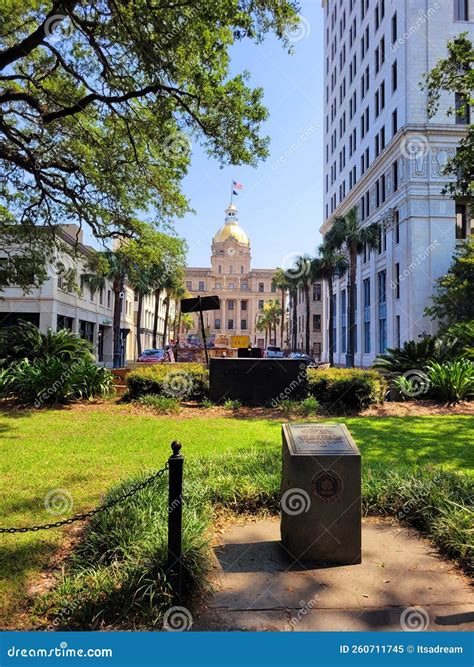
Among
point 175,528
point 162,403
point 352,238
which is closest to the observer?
point 175,528

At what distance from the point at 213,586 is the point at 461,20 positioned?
153 feet

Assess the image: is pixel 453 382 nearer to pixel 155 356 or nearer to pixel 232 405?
pixel 232 405

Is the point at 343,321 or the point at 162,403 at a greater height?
the point at 343,321

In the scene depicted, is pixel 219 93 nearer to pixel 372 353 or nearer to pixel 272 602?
pixel 272 602

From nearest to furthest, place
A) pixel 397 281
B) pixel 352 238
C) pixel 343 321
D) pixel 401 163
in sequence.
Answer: pixel 401 163 < pixel 397 281 < pixel 352 238 < pixel 343 321

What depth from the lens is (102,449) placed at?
7801 millimetres

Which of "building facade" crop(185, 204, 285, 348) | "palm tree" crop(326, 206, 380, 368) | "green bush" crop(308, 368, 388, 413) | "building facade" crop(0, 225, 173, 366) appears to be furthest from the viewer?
"building facade" crop(185, 204, 285, 348)

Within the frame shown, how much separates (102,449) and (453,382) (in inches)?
390

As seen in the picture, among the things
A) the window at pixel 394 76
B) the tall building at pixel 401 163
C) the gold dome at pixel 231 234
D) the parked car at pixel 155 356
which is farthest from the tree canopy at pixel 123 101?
the gold dome at pixel 231 234

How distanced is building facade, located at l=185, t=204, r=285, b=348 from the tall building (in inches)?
3272

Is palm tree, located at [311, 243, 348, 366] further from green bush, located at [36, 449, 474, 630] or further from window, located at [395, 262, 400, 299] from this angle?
green bush, located at [36, 449, 474, 630]

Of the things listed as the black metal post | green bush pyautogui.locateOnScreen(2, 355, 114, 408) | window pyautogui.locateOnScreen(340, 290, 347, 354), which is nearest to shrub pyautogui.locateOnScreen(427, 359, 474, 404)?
green bush pyautogui.locateOnScreen(2, 355, 114, 408)

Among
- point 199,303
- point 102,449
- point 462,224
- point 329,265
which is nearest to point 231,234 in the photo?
point 329,265

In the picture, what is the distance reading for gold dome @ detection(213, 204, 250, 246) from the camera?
138 meters
